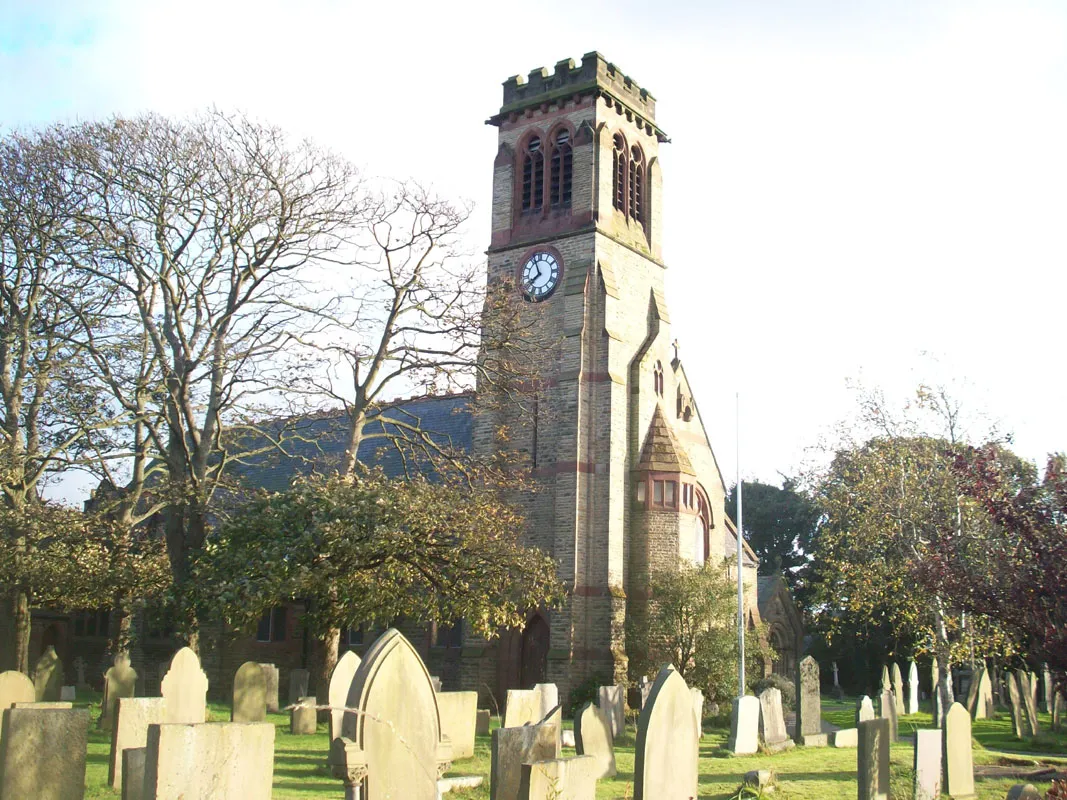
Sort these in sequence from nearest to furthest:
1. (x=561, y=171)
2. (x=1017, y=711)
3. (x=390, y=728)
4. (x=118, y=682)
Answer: (x=390, y=728) → (x=118, y=682) → (x=1017, y=711) → (x=561, y=171)

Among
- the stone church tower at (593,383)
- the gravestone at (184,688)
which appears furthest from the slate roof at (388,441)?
the gravestone at (184,688)

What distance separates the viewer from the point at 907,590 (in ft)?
75.9

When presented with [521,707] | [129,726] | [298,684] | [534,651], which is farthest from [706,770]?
[534,651]

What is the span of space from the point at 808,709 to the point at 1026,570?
767 centimetres

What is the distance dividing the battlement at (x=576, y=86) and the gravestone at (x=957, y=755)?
24.7 meters

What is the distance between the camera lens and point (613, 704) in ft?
60.1

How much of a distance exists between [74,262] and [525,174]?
17059 mm

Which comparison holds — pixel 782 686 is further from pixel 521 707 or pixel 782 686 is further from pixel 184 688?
pixel 184 688

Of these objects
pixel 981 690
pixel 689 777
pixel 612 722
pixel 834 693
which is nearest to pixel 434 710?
pixel 689 777

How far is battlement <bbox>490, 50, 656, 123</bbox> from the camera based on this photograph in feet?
111

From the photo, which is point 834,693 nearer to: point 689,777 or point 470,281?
point 470,281

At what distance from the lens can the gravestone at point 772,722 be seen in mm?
18516

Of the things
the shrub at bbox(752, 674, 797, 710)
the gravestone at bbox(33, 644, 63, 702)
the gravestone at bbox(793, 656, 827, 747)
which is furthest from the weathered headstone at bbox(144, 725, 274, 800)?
the shrub at bbox(752, 674, 797, 710)

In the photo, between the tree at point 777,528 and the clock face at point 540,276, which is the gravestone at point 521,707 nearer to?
the clock face at point 540,276
